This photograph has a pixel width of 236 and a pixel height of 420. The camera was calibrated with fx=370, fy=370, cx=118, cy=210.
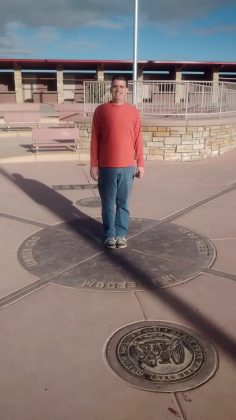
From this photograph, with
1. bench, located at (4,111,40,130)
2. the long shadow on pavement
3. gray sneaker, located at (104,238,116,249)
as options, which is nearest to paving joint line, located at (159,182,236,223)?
the long shadow on pavement

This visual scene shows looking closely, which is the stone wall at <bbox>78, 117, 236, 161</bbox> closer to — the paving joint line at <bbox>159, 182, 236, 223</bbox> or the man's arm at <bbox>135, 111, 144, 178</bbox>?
the paving joint line at <bbox>159, 182, 236, 223</bbox>

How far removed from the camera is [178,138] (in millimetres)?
9812

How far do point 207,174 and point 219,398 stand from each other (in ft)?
22.6

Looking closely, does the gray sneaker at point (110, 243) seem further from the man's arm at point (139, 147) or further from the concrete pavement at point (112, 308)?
the man's arm at point (139, 147)

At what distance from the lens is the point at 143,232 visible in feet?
16.0

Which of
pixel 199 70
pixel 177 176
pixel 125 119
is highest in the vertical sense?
pixel 199 70

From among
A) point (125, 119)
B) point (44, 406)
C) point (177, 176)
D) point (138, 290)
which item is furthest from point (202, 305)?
point (177, 176)

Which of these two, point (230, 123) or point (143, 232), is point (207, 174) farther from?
point (143, 232)

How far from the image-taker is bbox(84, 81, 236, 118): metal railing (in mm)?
10589

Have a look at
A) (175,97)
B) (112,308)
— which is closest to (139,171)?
(112,308)

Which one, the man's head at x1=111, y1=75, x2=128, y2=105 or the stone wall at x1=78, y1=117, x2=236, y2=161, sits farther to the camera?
the stone wall at x1=78, y1=117, x2=236, y2=161

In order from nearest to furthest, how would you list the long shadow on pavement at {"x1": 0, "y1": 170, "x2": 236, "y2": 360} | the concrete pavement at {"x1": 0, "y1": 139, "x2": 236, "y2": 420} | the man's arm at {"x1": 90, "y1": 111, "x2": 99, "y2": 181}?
the concrete pavement at {"x1": 0, "y1": 139, "x2": 236, "y2": 420}, the long shadow on pavement at {"x1": 0, "y1": 170, "x2": 236, "y2": 360}, the man's arm at {"x1": 90, "y1": 111, "x2": 99, "y2": 181}

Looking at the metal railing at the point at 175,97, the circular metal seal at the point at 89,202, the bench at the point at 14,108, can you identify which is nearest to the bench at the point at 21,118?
the metal railing at the point at 175,97

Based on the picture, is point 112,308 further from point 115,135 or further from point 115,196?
point 115,135
